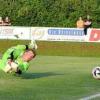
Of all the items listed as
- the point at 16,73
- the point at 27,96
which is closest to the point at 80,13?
the point at 16,73

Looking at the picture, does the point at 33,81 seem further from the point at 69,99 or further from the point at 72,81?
the point at 69,99

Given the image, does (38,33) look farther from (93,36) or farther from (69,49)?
(93,36)

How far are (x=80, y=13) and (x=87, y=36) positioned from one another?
38.7ft

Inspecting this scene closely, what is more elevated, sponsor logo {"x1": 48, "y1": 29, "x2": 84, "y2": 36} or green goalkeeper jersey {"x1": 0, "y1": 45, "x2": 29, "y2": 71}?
green goalkeeper jersey {"x1": 0, "y1": 45, "x2": 29, "y2": 71}

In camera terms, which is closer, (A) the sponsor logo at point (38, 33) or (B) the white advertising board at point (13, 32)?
(A) the sponsor logo at point (38, 33)

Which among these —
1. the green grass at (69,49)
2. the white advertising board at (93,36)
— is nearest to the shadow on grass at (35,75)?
the green grass at (69,49)

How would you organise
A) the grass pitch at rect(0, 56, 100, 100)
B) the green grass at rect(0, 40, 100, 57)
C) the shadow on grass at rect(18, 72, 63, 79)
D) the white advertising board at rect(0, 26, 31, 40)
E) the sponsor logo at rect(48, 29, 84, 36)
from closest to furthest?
1. the grass pitch at rect(0, 56, 100, 100)
2. the shadow on grass at rect(18, 72, 63, 79)
3. the green grass at rect(0, 40, 100, 57)
4. the sponsor logo at rect(48, 29, 84, 36)
5. the white advertising board at rect(0, 26, 31, 40)

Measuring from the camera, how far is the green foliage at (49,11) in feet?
128

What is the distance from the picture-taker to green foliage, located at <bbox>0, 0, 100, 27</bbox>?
3912 cm

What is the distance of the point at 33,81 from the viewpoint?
13.3 m

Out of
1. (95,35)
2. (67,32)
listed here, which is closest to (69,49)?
(67,32)

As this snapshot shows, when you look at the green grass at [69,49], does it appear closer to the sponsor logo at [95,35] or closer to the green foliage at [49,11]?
the sponsor logo at [95,35]

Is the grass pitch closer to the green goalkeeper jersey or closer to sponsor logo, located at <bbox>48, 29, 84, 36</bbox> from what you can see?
the green goalkeeper jersey

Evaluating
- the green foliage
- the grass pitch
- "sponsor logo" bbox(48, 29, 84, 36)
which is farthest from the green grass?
the grass pitch
